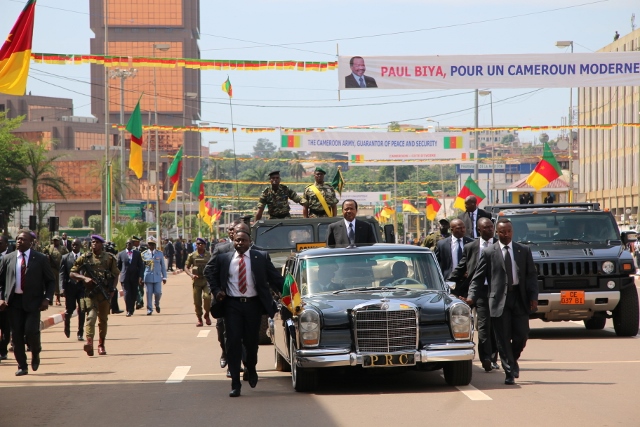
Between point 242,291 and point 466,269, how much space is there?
121 inches

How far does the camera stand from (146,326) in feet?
76.6

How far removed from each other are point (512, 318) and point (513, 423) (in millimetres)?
2986

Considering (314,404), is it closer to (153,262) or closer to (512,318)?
(512,318)

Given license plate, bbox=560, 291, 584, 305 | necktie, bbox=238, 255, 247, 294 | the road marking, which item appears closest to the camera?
necktie, bbox=238, 255, 247, 294

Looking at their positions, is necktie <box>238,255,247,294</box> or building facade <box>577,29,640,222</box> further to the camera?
building facade <box>577,29,640,222</box>

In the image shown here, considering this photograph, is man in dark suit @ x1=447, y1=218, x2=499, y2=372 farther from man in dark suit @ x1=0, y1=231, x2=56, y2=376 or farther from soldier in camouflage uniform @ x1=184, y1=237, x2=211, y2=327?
soldier in camouflage uniform @ x1=184, y1=237, x2=211, y2=327

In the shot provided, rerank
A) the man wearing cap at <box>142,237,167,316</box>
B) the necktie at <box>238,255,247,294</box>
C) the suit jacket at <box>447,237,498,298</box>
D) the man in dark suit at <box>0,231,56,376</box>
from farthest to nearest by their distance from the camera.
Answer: the man wearing cap at <box>142,237,167,316</box> → the man in dark suit at <box>0,231,56,376</box> → the suit jacket at <box>447,237,498,298</box> → the necktie at <box>238,255,247,294</box>

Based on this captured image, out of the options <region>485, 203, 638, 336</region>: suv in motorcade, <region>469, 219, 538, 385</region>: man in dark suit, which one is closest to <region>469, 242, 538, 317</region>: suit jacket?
<region>469, 219, 538, 385</region>: man in dark suit

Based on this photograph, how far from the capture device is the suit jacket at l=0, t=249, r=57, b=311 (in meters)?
14.2

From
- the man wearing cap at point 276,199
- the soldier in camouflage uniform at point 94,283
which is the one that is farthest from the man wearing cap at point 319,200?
the soldier in camouflage uniform at point 94,283

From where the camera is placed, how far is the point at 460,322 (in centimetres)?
1110

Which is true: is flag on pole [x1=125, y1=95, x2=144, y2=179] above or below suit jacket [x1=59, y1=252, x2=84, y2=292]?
above

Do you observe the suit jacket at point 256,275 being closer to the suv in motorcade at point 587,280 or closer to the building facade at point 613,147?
the suv in motorcade at point 587,280

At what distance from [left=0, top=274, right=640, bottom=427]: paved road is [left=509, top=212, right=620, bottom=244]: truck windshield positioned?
1.80 m
